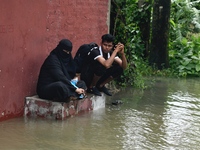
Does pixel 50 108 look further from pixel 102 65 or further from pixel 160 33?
pixel 160 33

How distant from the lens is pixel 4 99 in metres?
7.22

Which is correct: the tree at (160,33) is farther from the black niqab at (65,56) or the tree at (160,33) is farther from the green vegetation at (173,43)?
the black niqab at (65,56)

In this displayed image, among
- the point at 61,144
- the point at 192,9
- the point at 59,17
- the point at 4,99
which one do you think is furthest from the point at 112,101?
the point at 192,9

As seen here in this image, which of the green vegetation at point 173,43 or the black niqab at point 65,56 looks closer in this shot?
the black niqab at point 65,56

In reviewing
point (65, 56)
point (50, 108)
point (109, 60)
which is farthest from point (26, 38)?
point (109, 60)

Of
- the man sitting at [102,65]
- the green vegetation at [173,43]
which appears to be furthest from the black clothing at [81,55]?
the green vegetation at [173,43]

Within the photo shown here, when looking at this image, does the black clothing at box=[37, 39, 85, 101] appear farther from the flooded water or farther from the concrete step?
the flooded water

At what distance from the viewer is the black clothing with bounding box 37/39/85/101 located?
7297 mm

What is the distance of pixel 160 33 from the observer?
14305mm

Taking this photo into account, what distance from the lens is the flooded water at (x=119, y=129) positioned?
6254 millimetres

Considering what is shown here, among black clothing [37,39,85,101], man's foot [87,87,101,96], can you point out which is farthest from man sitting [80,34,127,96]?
black clothing [37,39,85,101]

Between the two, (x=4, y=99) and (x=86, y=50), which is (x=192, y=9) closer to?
(x=86, y=50)

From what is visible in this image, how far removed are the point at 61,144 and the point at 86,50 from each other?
2.61 metres

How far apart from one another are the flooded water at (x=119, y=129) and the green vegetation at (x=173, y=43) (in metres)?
2.52
